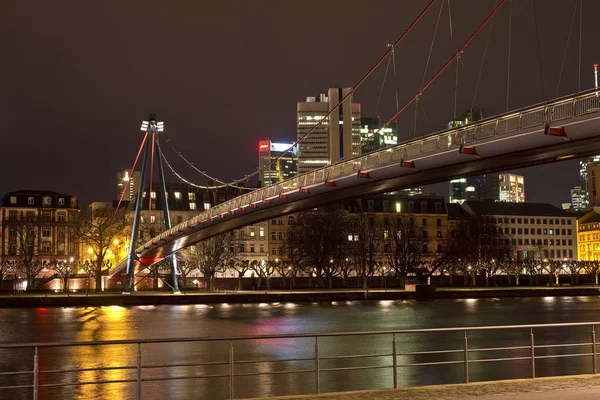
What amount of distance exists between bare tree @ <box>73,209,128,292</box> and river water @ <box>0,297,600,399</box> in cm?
1650

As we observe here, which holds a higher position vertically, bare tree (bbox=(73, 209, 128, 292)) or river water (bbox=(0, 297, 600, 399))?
bare tree (bbox=(73, 209, 128, 292))

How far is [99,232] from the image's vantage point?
85.5m

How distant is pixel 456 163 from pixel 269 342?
12229mm

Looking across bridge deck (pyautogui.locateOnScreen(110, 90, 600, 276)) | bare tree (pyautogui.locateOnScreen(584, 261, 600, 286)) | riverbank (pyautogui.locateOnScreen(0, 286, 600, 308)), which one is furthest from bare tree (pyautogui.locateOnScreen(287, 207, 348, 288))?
bare tree (pyautogui.locateOnScreen(584, 261, 600, 286))

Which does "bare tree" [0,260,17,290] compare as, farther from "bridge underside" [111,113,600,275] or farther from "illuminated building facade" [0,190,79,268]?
"bridge underside" [111,113,600,275]

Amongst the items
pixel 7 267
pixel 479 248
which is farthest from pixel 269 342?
pixel 479 248

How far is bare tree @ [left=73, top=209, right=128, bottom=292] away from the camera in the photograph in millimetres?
84194

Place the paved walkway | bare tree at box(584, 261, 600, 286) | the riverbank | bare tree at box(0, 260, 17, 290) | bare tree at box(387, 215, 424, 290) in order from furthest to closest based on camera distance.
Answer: bare tree at box(584, 261, 600, 286), bare tree at box(387, 215, 424, 290), bare tree at box(0, 260, 17, 290), the riverbank, the paved walkway

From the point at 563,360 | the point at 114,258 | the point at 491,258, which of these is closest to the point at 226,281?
the point at 114,258

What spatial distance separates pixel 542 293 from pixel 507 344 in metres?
56.3

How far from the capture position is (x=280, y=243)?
401 feet

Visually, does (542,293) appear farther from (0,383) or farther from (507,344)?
(0,383)

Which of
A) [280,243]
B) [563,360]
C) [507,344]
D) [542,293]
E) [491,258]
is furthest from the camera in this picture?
[280,243]

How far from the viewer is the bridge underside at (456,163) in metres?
31.4
